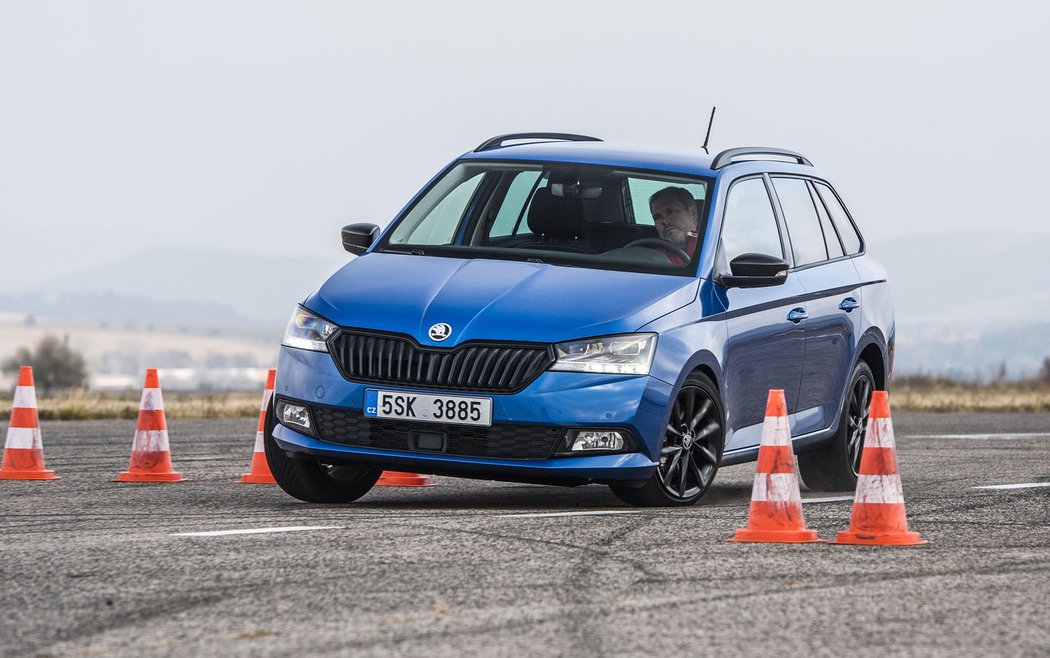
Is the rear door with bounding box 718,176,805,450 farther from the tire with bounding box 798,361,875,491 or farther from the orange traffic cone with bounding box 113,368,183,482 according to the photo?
the orange traffic cone with bounding box 113,368,183,482

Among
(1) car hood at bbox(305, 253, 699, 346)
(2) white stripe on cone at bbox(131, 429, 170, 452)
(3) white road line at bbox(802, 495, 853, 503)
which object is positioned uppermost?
(1) car hood at bbox(305, 253, 699, 346)

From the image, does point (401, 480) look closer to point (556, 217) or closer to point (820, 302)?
point (556, 217)

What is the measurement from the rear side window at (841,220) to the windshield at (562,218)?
1.87m

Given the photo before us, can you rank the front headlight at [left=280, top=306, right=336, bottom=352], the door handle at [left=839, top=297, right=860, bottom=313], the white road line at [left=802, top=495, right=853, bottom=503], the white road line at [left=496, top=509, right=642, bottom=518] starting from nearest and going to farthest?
1. the white road line at [left=496, top=509, right=642, bottom=518]
2. the front headlight at [left=280, top=306, right=336, bottom=352]
3. the white road line at [left=802, top=495, right=853, bottom=503]
4. the door handle at [left=839, top=297, right=860, bottom=313]

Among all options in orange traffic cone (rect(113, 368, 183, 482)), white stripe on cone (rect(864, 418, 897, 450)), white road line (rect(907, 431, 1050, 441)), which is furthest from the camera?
white road line (rect(907, 431, 1050, 441))

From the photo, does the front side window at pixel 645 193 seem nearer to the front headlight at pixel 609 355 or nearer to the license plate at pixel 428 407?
the front headlight at pixel 609 355

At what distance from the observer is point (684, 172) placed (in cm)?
1016

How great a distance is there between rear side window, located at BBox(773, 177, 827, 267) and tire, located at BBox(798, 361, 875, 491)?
2.65 ft

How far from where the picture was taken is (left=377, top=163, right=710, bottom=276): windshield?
9.56 meters

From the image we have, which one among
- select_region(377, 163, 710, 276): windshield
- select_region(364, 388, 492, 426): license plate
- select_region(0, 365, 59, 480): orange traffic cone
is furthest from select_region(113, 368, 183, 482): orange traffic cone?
select_region(364, 388, 492, 426): license plate

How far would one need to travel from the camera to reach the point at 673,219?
9.89m

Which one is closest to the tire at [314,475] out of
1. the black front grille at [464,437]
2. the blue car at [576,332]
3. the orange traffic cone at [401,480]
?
the blue car at [576,332]

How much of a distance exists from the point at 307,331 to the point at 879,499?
9.82 feet

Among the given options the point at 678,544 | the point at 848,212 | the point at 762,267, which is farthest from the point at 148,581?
the point at 848,212
